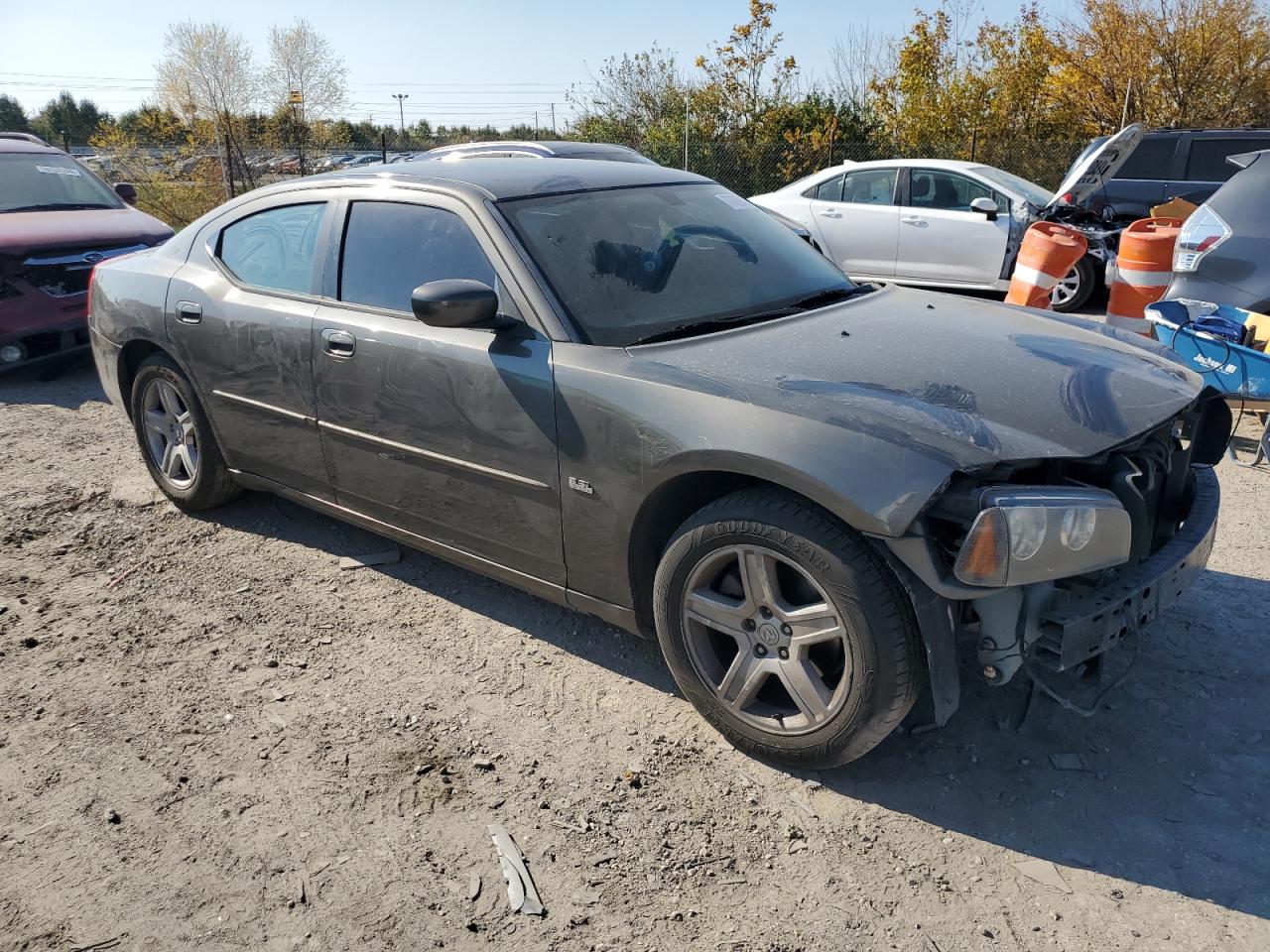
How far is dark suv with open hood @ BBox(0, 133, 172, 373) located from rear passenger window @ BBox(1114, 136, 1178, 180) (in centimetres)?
1038

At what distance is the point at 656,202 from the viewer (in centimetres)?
373

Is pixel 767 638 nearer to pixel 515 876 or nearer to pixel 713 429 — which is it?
pixel 713 429

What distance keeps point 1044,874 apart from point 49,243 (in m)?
8.19

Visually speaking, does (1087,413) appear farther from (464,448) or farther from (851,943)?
(464,448)

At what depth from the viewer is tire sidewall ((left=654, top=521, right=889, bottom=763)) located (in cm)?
250

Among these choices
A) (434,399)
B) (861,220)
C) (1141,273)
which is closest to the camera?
(434,399)

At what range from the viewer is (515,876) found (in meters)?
2.47

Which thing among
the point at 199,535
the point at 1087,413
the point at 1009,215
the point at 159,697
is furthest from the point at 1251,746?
the point at 1009,215

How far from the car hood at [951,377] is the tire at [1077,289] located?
6.70 m

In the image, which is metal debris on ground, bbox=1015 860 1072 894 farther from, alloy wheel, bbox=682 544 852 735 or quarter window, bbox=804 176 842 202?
quarter window, bbox=804 176 842 202

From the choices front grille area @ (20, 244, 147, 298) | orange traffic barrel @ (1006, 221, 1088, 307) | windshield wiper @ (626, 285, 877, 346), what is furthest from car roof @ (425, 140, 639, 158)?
windshield wiper @ (626, 285, 877, 346)

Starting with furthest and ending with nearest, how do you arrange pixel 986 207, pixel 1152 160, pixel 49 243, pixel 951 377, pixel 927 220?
pixel 1152 160 < pixel 927 220 < pixel 986 207 < pixel 49 243 < pixel 951 377

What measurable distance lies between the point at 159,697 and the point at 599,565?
5.27ft

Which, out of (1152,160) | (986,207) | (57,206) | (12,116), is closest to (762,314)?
(986,207)
